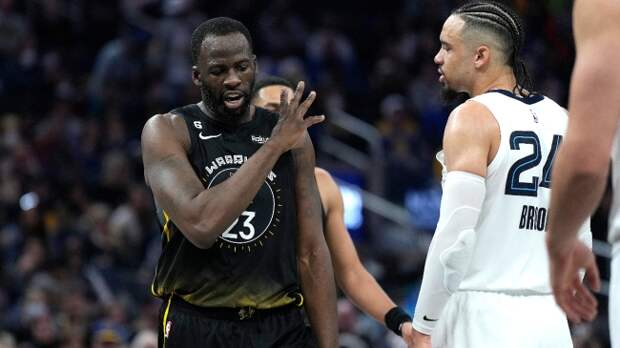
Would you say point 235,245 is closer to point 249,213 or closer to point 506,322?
point 249,213

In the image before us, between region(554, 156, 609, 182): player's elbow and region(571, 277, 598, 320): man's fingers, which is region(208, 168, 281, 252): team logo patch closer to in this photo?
region(571, 277, 598, 320): man's fingers

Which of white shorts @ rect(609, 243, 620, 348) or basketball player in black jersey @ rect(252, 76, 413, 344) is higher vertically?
white shorts @ rect(609, 243, 620, 348)

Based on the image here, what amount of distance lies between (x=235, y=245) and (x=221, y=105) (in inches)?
23.9

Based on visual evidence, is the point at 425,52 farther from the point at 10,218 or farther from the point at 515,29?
the point at 515,29

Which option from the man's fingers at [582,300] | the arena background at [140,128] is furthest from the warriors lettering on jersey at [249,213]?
the arena background at [140,128]

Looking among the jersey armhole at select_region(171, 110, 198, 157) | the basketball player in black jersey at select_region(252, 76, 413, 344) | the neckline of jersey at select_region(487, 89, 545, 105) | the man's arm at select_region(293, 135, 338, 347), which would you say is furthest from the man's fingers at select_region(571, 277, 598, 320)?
the basketball player in black jersey at select_region(252, 76, 413, 344)

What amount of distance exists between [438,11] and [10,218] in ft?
24.0

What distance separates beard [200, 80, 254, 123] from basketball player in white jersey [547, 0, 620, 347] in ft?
7.16

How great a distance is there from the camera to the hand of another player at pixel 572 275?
3172 mm

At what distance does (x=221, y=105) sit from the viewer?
5.14m

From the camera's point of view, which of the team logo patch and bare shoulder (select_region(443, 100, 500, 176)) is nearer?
bare shoulder (select_region(443, 100, 500, 176))

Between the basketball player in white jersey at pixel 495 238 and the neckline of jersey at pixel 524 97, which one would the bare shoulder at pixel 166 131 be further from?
the neckline of jersey at pixel 524 97

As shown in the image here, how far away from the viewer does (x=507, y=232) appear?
15.9 feet

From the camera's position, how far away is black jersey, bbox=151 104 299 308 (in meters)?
5.07
